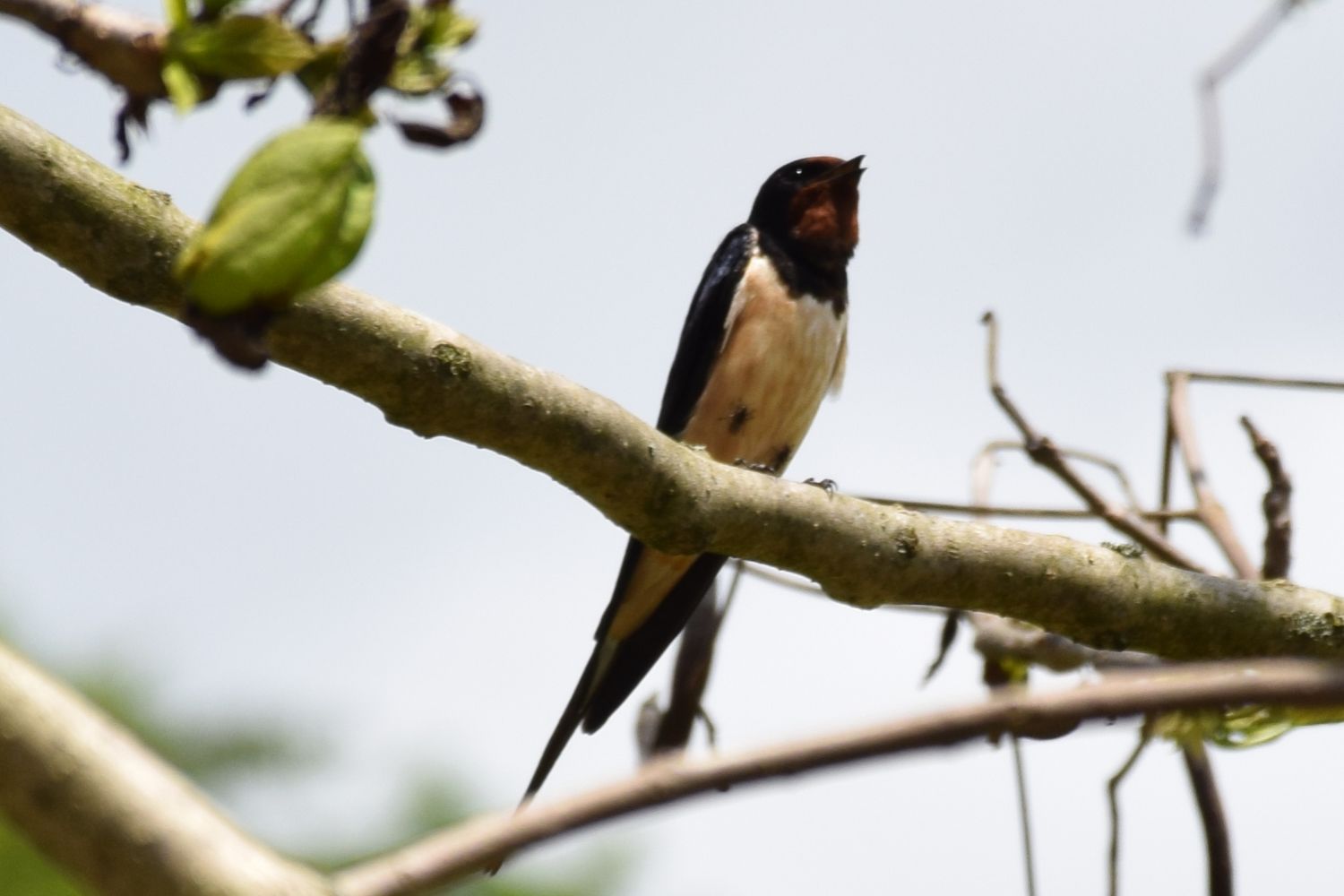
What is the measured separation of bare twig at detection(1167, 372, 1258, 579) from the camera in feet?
13.4

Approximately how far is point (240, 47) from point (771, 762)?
93cm

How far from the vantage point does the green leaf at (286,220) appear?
139cm

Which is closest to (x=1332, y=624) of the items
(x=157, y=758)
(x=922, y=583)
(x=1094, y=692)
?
(x=922, y=583)

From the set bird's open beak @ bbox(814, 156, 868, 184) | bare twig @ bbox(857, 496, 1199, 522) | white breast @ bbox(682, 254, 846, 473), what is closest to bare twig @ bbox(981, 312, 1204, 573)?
bare twig @ bbox(857, 496, 1199, 522)

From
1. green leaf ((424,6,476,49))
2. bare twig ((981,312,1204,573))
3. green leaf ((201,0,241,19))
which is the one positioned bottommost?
green leaf ((201,0,241,19))

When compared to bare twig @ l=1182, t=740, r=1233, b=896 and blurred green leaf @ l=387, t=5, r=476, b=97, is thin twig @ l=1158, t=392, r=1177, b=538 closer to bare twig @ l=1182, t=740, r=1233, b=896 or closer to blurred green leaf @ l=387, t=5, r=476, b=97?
bare twig @ l=1182, t=740, r=1233, b=896

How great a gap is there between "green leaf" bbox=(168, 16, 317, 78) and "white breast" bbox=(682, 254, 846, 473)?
4.23 meters

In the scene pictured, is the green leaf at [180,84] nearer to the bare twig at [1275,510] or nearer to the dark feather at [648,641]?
the bare twig at [1275,510]

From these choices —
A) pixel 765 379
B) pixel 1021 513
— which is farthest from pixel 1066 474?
pixel 765 379

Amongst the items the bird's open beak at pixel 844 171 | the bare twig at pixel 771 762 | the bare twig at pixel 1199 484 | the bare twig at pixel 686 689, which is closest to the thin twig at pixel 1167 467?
the bare twig at pixel 1199 484

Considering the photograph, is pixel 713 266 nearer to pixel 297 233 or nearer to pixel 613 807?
pixel 297 233

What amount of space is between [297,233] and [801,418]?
4543 millimetres

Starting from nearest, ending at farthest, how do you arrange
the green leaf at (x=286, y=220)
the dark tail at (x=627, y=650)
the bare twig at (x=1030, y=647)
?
the green leaf at (x=286, y=220), the bare twig at (x=1030, y=647), the dark tail at (x=627, y=650)

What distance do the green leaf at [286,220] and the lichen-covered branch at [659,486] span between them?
4.38 feet
